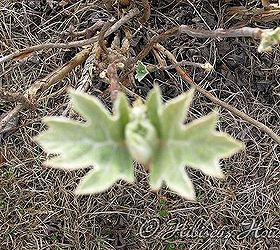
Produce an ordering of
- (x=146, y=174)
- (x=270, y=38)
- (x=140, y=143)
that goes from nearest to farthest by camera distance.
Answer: (x=140, y=143), (x=270, y=38), (x=146, y=174)

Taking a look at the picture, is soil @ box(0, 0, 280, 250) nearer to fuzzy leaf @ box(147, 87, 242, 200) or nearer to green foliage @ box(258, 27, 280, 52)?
green foliage @ box(258, 27, 280, 52)

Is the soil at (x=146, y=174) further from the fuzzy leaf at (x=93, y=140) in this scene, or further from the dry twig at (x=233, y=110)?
the fuzzy leaf at (x=93, y=140)

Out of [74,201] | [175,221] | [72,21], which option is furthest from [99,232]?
[72,21]

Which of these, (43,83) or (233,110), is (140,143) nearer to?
(233,110)

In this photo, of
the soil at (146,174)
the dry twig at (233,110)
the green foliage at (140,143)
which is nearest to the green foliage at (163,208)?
the soil at (146,174)

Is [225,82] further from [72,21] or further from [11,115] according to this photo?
[11,115]

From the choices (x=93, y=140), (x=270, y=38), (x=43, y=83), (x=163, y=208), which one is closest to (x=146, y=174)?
(x=163, y=208)

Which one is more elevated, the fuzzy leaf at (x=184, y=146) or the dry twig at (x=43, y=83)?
the fuzzy leaf at (x=184, y=146)

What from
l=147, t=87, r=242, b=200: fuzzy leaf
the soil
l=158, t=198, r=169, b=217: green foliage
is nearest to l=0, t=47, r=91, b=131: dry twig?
the soil
